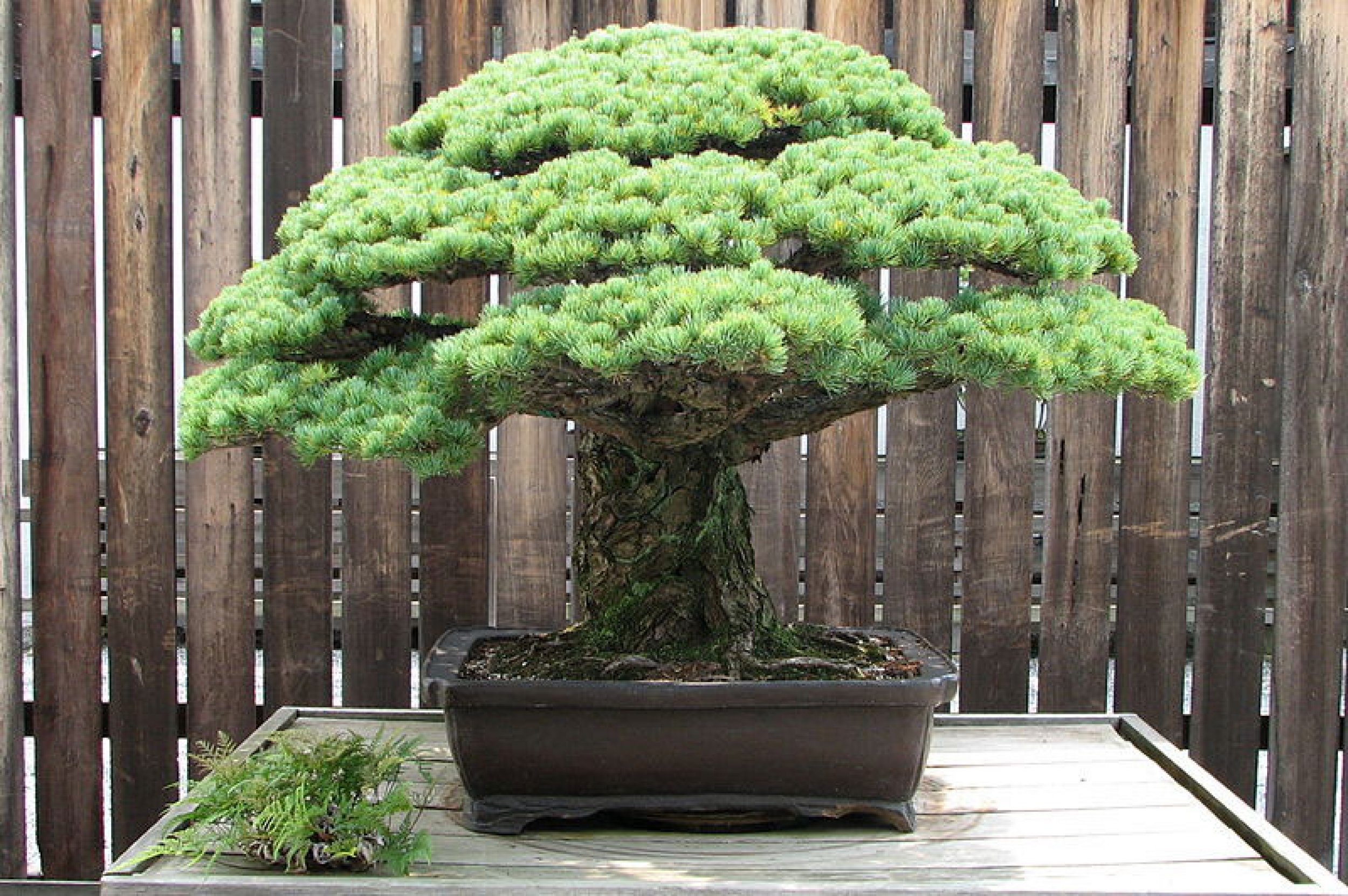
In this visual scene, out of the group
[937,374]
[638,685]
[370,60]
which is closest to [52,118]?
[370,60]

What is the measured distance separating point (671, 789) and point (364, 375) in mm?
551

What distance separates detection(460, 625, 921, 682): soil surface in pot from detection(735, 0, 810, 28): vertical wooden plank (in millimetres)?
971

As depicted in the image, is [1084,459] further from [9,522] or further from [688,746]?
[9,522]

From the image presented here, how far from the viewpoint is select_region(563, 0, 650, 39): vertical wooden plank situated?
1934 millimetres

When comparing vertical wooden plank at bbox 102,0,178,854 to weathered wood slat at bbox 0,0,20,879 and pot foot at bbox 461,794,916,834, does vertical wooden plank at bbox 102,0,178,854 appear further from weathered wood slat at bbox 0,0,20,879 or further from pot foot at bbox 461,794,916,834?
pot foot at bbox 461,794,916,834

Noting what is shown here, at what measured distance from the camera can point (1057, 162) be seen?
6.31 feet

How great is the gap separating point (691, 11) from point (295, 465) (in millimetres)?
952

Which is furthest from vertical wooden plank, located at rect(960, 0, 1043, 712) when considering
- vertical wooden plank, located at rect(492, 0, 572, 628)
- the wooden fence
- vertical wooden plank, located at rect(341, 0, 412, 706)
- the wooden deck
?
vertical wooden plank, located at rect(341, 0, 412, 706)

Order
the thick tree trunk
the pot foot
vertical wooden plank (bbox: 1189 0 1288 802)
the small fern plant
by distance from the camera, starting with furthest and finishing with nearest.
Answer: vertical wooden plank (bbox: 1189 0 1288 802) < the thick tree trunk < the pot foot < the small fern plant

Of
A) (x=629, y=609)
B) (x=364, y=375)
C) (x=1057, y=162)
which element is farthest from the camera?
(x=1057, y=162)

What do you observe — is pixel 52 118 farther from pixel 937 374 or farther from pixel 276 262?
pixel 937 374

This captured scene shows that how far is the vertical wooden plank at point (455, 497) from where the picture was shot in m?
1.94

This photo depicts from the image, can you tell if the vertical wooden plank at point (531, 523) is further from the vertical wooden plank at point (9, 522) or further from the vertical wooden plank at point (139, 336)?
the vertical wooden plank at point (9, 522)

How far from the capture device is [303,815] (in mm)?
1192
